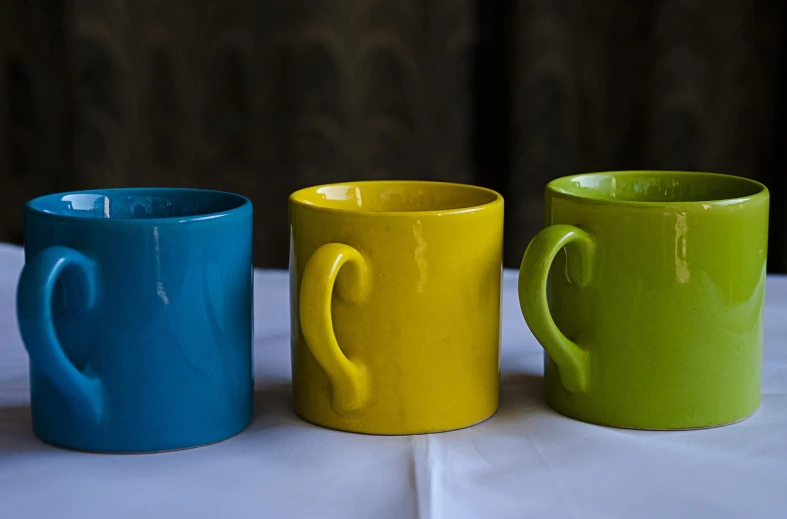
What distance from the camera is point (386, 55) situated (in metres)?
1.42

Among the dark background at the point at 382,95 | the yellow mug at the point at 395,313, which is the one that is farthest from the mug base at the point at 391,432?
the dark background at the point at 382,95

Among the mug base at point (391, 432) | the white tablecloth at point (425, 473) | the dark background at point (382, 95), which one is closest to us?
the white tablecloth at point (425, 473)

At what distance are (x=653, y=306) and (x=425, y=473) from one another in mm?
182

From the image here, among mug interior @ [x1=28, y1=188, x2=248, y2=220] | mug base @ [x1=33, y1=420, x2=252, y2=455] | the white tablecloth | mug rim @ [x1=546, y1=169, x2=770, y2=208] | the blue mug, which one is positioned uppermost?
mug rim @ [x1=546, y1=169, x2=770, y2=208]

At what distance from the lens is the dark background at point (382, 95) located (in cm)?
134

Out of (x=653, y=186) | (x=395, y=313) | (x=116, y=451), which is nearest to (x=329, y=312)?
(x=395, y=313)

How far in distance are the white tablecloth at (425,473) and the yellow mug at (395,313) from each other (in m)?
0.02

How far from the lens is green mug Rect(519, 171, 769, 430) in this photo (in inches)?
23.9

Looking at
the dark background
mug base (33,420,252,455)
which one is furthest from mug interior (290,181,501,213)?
the dark background

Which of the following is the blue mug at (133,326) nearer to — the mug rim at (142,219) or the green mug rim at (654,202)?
the mug rim at (142,219)

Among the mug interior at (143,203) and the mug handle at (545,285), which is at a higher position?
the mug interior at (143,203)

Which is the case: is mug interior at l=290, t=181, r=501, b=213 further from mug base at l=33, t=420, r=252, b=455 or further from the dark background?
the dark background

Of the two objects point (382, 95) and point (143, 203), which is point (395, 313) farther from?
point (382, 95)

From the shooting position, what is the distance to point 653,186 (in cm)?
74
